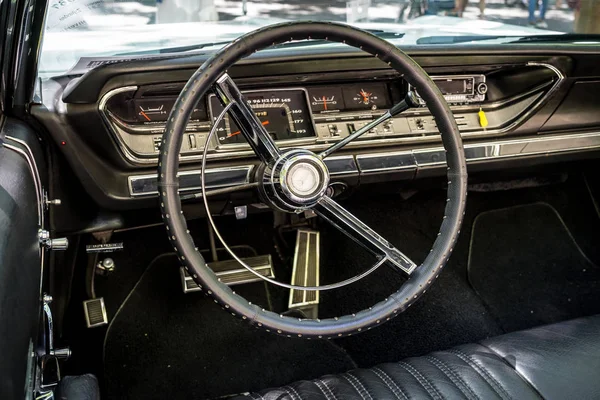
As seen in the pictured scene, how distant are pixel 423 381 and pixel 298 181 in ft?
1.70

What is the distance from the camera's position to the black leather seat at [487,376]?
1.38 metres

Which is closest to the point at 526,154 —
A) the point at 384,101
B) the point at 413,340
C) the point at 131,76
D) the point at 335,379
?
the point at 384,101

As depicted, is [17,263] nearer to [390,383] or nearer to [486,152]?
[390,383]

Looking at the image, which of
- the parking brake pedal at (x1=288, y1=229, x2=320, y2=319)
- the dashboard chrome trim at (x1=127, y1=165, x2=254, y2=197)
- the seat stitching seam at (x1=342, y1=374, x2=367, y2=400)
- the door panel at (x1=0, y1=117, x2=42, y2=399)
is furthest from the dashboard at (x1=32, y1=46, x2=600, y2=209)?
the seat stitching seam at (x1=342, y1=374, x2=367, y2=400)

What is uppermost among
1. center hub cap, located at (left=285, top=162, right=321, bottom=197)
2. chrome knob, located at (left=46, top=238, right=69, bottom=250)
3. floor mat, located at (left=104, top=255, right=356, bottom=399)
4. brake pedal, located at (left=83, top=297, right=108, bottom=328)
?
center hub cap, located at (left=285, top=162, right=321, bottom=197)

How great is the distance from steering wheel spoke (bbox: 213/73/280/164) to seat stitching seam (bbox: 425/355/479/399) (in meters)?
0.60

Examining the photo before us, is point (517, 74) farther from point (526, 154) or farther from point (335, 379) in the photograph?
point (335, 379)

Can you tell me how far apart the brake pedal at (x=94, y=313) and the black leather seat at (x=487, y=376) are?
84 centimetres

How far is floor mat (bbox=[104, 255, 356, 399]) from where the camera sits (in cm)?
205

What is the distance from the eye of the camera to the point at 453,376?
1.43 m

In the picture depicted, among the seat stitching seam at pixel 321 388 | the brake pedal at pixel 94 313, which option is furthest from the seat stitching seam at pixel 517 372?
the brake pedal at pixel 94 313

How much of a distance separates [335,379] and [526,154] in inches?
41.1

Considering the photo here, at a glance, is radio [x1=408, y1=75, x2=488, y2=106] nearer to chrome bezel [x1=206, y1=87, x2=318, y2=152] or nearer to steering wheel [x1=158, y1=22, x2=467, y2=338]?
chrome bezel [x1=206, y1=87, x2=318, y2=152]

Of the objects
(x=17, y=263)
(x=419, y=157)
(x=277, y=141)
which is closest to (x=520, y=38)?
(x=419, y=157)
